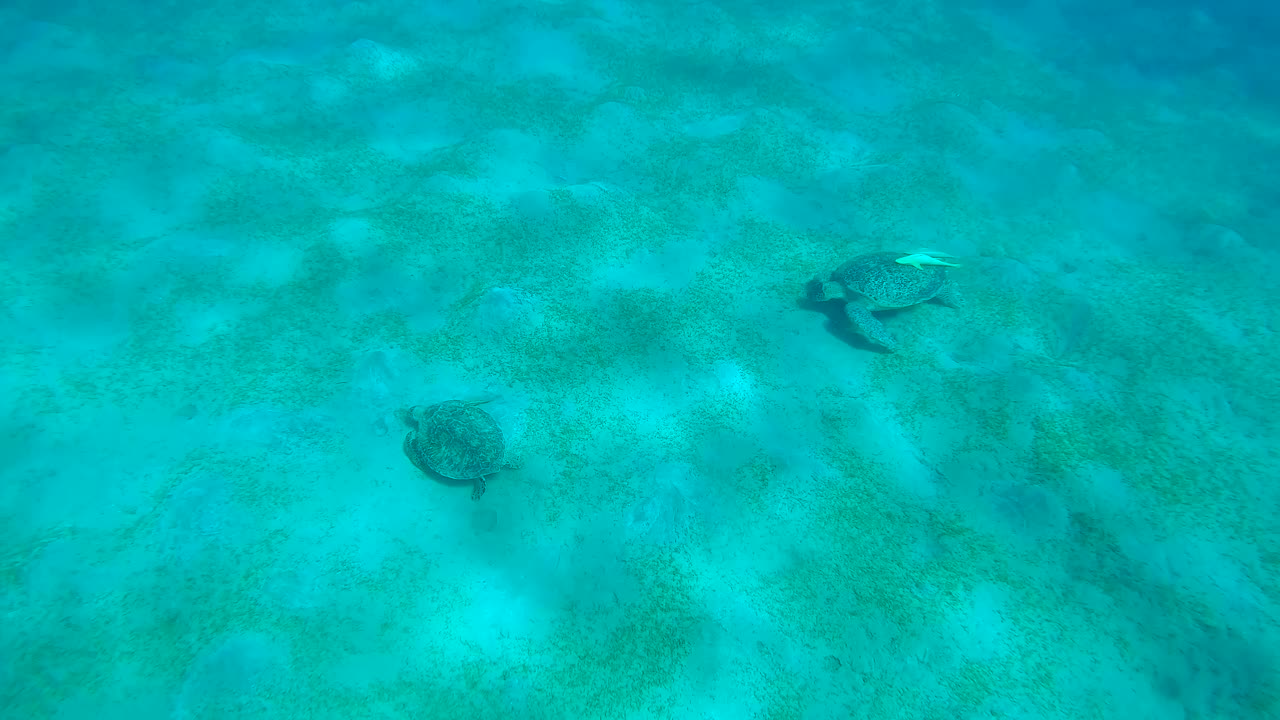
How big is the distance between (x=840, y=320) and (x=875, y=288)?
57 centimetres

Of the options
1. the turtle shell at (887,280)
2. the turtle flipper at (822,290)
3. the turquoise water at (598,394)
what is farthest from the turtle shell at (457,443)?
the turtle shell at (887,280)

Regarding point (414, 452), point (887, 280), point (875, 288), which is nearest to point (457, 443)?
point (414, 452)

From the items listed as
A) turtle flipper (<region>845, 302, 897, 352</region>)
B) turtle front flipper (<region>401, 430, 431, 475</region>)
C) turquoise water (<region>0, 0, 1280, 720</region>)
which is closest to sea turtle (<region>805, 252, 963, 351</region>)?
turtle flipper (<region>845, 302, 897, 352</region>)

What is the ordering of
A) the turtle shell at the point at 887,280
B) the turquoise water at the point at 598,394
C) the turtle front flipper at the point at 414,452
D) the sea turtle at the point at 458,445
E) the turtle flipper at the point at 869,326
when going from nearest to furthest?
the turquoise water at the point at 598,394 → the sea turtle at the point at 458,445 → the turtle front flipper at the point at 414,452 → the turtle flipper at the point at 869,326 → the turtle shell at the point at 887,280

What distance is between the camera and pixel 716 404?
6.07 meters

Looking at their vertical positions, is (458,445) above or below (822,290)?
below

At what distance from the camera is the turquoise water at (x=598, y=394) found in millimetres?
4438

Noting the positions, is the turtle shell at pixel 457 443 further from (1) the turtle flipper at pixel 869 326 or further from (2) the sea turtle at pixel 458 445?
(1) the turtle flipper at pixel 869 326

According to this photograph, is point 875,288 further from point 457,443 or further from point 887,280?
point 457,443

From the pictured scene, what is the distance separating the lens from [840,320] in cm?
710

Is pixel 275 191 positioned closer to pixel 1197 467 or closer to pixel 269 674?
pixel 269 674

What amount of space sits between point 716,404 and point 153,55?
39.6 ft

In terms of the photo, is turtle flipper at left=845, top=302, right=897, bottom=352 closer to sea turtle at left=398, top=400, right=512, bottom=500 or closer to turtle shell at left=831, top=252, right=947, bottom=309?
turtle shell at left=831, top=252, right=947, bottom=309

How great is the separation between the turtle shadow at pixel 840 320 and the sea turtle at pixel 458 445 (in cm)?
421
